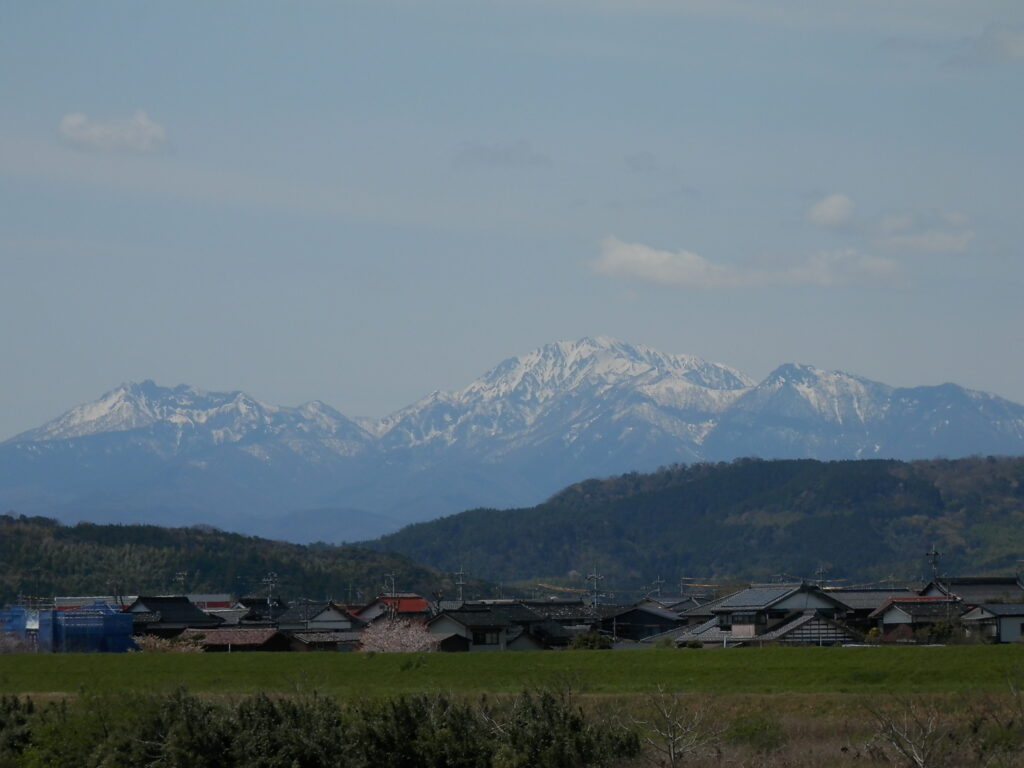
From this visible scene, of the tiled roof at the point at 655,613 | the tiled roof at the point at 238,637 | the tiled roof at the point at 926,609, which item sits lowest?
the tiled roof at the point at 655,613

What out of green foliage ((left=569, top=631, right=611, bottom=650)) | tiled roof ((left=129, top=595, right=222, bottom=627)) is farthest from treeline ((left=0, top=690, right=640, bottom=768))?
tiled roof ((left=129, top=595, right=222, bottom=627))

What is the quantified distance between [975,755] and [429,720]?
32.4 feet

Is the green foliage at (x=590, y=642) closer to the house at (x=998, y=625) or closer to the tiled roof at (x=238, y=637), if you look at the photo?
the tiled roof at (x=238, y=637)

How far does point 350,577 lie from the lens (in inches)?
5037

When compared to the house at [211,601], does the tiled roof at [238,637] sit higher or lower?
lower

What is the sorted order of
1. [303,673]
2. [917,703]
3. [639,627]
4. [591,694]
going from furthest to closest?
[639,627], [303,673], [591,694], [917,703]

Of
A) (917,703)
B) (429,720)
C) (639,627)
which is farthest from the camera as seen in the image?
(639,627)

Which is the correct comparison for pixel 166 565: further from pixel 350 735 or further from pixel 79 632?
pixel 350 735

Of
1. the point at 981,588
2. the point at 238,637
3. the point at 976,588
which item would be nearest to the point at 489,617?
the point at 238,637

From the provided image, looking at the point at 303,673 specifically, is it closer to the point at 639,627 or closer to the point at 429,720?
the point at 429,720

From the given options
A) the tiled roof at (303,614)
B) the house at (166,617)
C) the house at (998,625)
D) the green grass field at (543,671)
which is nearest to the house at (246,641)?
the green grass field at (543,671)

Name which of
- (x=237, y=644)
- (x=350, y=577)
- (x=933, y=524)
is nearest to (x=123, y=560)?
(x=350, y=577)

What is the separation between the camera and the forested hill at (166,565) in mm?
109625

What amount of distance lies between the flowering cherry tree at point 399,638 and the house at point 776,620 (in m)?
10.0
